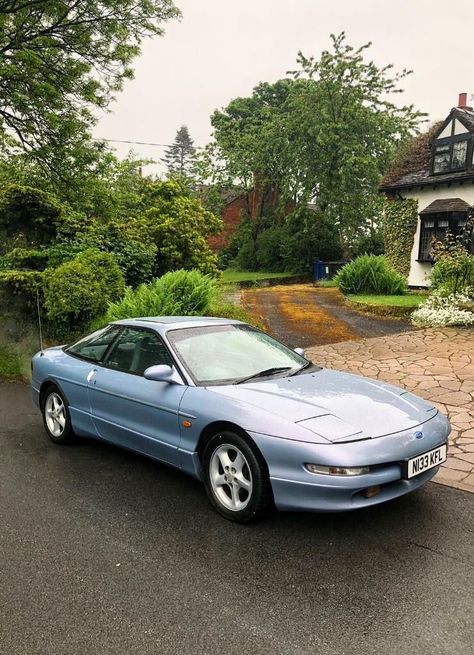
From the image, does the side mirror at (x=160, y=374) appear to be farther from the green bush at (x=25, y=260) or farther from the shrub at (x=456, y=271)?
the shrub at (x=456, y=271)

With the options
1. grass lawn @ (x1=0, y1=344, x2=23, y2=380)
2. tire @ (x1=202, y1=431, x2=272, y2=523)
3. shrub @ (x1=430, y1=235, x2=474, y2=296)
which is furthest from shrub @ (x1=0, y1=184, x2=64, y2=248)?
tire @ (x1=202, y1=431, x2=272, y2=523)

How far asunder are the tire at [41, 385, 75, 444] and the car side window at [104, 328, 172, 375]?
789 mm

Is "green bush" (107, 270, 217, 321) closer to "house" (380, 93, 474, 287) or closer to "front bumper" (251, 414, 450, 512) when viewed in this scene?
"front bumper" (251, 414, 450, 512)

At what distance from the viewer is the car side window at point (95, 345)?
4.88 m

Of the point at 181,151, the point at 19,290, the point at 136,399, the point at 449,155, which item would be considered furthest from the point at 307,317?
the point at 181,151

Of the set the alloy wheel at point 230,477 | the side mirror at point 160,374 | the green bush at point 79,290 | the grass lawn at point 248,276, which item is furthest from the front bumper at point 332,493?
the grass lawn at point 248,276

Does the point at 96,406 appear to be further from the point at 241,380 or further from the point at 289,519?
the point at 289,519

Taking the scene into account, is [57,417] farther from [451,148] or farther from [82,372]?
[451,148]

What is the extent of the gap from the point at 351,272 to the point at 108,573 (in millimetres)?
14077

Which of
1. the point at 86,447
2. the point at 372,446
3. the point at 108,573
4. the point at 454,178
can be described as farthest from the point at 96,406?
the point at 454,178

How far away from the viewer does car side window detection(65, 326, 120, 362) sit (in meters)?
4.88

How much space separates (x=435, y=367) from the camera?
26.1ft

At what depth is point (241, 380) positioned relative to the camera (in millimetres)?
3939

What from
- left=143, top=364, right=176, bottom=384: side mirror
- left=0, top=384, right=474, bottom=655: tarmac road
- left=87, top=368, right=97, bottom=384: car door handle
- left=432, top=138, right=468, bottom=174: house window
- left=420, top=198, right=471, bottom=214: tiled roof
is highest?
left=432, top=138, right=468, bottom=174: house window
